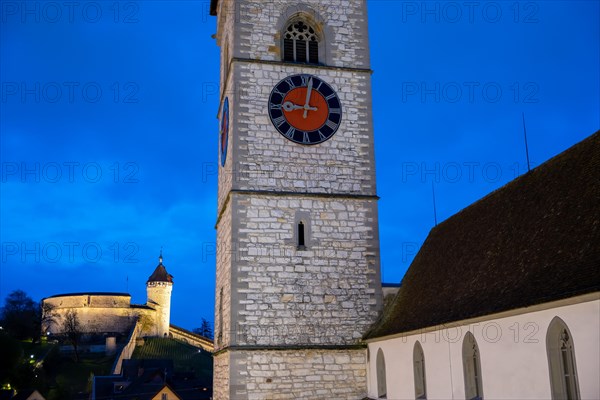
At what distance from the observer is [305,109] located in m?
18.0

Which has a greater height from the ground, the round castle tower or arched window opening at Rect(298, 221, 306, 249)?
the round castle tower

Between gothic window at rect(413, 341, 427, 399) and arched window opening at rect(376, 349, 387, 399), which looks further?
arched window opening at rect(376, 349, 387, 399)

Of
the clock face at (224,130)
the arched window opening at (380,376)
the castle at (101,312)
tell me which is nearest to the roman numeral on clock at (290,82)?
the clock face at (224,130)

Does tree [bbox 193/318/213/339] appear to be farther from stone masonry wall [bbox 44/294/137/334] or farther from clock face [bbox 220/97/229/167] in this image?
clock face [bbox 220/97/229/167]

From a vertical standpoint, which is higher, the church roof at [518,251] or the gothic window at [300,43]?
the gothic window at [300,43]

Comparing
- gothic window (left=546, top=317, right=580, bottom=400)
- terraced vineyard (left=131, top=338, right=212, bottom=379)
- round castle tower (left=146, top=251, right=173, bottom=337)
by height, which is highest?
round castle tower (left=146, top=251, right=173, bottom=337)

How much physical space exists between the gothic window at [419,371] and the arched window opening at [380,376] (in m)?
1.88

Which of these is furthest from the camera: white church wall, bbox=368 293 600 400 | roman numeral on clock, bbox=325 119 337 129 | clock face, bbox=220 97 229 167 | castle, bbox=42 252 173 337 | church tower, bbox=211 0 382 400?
castle, bbox=42 252 173 337

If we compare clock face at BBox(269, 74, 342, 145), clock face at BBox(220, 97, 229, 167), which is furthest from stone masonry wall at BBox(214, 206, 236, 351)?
clock face at BBox(269, 74, 342, 145)

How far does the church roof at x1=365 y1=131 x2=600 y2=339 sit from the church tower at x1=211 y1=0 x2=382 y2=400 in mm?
1422

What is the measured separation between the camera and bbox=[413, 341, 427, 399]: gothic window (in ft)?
44.5

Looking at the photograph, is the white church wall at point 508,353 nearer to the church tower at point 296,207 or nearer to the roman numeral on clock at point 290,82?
the church tower at point 296,207

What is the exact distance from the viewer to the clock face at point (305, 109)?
17.8 metres

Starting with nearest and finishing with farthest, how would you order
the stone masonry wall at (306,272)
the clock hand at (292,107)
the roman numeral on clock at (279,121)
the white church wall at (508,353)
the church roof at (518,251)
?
the white church wall at (508,353)
the church roof at (518,251)
the stone masonry wall at (306,272)
the roman numeral on clock at (279,121)
the clock hand at (292,107)
